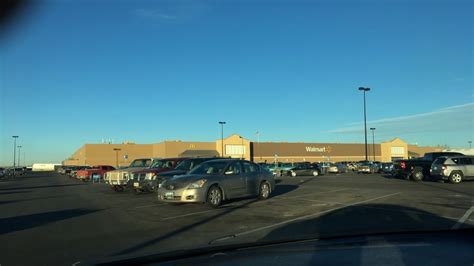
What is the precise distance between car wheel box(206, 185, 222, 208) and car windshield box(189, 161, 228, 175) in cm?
67

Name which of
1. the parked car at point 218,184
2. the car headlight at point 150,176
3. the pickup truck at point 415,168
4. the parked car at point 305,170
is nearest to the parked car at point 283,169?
the parked car at point 305,170

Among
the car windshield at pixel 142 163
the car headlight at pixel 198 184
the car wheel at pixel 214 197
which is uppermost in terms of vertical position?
the car windshield at pixel 142 163

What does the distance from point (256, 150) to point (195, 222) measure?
289ft

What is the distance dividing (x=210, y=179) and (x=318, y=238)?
8.70 meters

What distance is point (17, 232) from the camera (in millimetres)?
9719

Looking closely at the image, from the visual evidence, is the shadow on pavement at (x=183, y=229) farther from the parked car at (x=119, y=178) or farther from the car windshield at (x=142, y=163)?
the car windshield at (x=142, y=163)

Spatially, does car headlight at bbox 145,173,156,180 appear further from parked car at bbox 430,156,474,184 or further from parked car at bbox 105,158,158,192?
parked car at bbox 430,156,474,184

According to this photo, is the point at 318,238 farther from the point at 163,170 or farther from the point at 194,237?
the point at 163,170

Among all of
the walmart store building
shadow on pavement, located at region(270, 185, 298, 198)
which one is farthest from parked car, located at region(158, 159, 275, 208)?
the walmart store building

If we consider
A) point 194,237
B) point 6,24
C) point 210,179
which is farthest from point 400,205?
point 6,24

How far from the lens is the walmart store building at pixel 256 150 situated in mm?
95312

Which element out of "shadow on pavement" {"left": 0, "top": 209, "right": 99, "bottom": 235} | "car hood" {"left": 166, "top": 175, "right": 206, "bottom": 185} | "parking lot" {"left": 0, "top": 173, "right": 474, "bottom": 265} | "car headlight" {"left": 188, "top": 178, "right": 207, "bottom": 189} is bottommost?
"shadow on pavement" {"left": 0, "top": 209, "right": 99, "bottom": 235}

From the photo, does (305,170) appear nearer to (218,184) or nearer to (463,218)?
(218,184)

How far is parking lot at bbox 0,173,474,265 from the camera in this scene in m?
7.51
